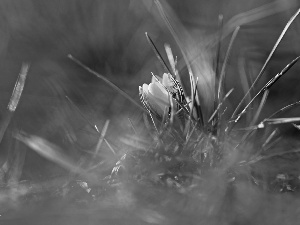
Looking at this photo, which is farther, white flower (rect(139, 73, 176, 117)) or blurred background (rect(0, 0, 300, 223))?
blurred background (rect(0, 0, 300, 223))

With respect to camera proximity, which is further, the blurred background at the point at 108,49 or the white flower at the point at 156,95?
the blurred background at the point at 108,49

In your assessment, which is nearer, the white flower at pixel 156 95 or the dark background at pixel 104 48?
the white flower at pixel 156 95

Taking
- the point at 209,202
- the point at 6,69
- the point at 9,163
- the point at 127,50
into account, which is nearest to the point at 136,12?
the point at 127,50

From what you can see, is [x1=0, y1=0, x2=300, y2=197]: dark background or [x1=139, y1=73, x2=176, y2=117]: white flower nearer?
[x1=139, y1=73, x2=176, y2=117]: white flower

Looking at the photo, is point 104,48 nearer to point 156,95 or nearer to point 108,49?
point 108,49
